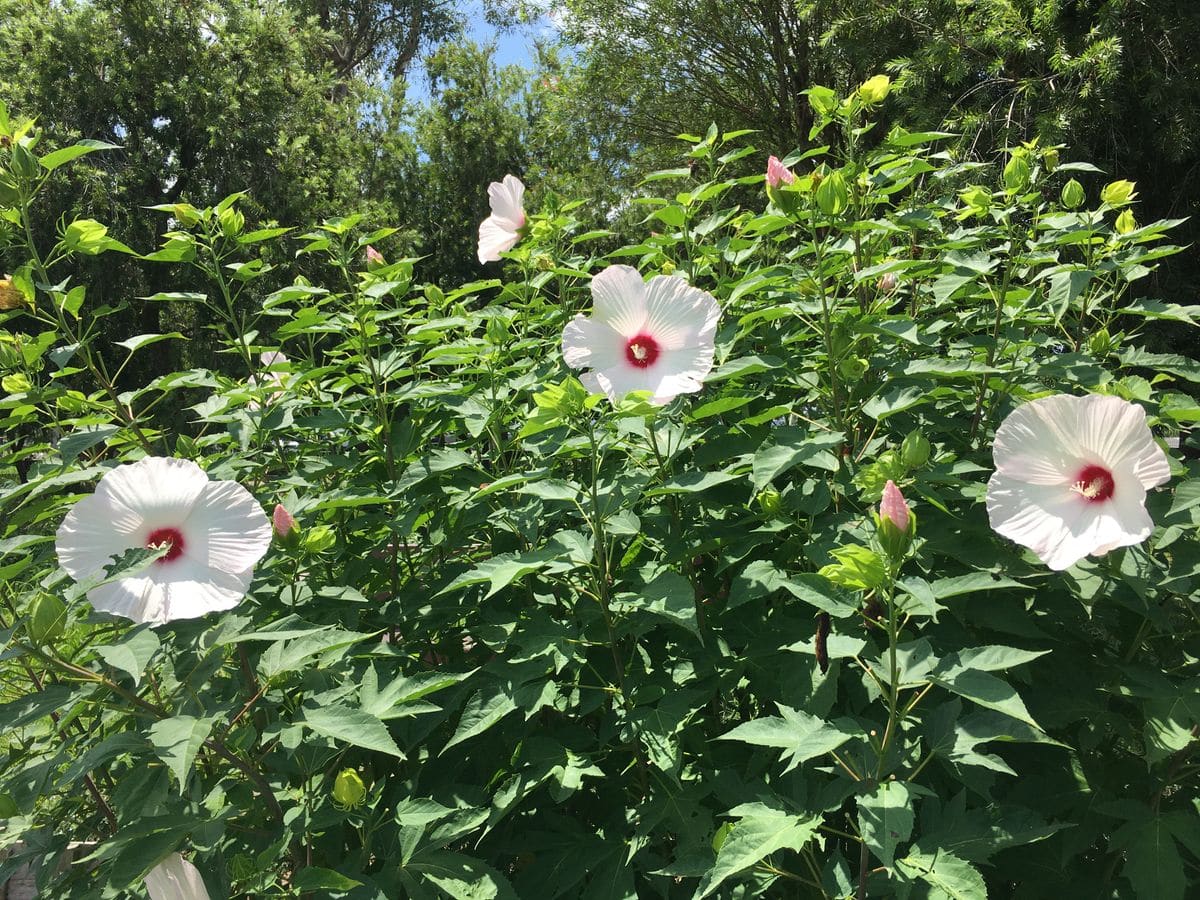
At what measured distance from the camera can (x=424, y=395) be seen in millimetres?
1972

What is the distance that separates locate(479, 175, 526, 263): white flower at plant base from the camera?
2277 millimetres

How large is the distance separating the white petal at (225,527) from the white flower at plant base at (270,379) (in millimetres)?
533

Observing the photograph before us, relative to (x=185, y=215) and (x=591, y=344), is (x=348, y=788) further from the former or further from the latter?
(x=185, y=215)

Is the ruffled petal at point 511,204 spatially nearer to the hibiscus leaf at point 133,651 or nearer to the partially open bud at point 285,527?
the partially open bud at point 285,527

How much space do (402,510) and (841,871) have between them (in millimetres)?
1103

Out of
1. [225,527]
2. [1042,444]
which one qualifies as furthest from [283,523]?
[1042,444]

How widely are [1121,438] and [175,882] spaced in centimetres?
158

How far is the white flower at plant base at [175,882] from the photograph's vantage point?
1.26 metres

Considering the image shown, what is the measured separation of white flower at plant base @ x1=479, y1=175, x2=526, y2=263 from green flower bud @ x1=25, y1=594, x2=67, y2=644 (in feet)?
4.24

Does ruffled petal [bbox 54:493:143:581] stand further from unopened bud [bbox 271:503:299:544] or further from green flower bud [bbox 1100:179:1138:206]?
green flower bud [bbox 1100:179:1138:206]

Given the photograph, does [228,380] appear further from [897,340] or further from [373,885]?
[897,340]

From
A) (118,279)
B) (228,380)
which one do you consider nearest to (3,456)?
(228,380)

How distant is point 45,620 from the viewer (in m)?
1.32

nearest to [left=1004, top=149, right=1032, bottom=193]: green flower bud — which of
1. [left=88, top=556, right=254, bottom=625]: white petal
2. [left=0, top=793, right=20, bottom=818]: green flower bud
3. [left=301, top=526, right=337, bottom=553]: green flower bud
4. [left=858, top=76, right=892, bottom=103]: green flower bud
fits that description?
[left=858, top=76, right=892, bottom=103]: green flower bud
